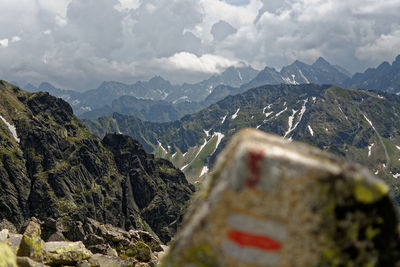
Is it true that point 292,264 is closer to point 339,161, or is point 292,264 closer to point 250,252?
point 250,252

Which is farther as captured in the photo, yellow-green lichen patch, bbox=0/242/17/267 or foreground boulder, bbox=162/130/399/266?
yellow-green lichen patch, bbox=0/242/17/267

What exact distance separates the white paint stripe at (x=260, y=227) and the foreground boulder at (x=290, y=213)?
2 centimetres

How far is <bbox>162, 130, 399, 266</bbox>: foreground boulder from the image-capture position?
523 centimetres

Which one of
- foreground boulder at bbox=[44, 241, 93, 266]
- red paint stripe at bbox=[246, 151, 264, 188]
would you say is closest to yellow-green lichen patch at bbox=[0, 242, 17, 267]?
foreground boulder at bbox=[44, 241, 93, 266]

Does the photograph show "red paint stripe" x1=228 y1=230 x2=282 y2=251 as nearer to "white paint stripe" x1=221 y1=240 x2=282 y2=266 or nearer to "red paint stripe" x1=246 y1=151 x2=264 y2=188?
"white paint stripe" x1=221 y1=240 x2=282 y2=266

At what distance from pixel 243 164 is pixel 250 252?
63.7 inches

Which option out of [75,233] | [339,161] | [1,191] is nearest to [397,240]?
[339,161]

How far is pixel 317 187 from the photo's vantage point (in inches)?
205

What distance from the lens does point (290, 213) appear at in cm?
525

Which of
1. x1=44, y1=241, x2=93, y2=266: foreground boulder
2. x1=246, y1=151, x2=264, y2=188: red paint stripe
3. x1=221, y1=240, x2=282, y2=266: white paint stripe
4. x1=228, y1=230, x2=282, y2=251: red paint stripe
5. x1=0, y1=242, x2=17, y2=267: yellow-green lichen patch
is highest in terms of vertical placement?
x1=246, y1=151, x2=264, y2=188: red paint stripe

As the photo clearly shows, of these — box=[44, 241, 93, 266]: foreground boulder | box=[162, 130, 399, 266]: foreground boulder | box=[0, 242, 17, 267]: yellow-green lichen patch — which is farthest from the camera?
box=[44, 241, 93, 266]: foreground boulder

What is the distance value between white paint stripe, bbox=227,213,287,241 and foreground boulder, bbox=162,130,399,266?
17 mm

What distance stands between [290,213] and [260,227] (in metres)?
0.60

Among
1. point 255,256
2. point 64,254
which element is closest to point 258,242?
point 255,256
